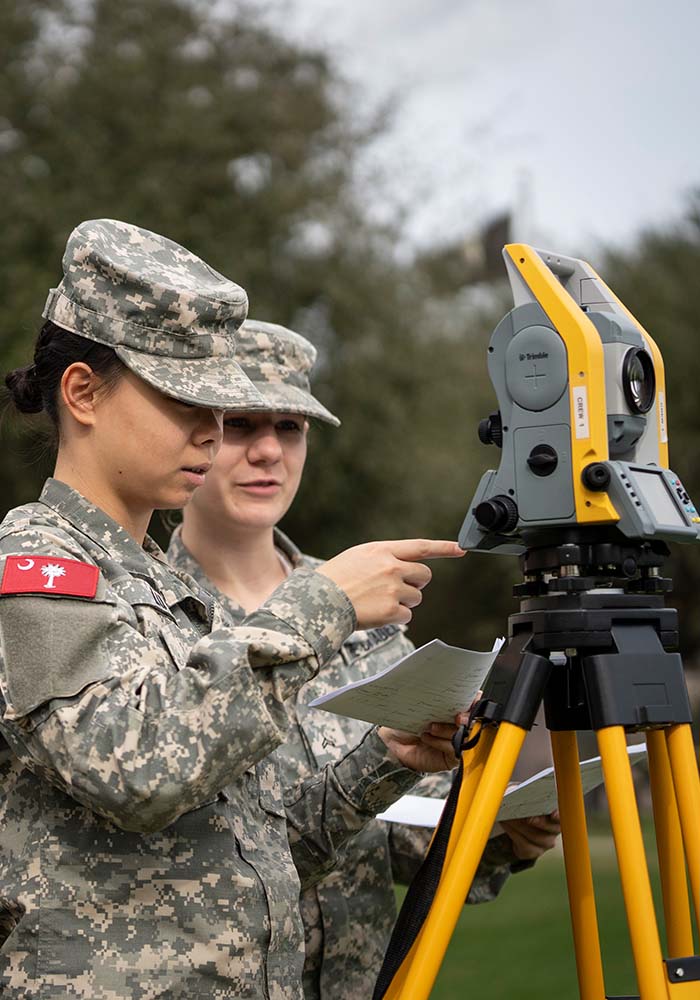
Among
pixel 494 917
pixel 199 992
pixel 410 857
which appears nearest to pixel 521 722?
pixel 199 992

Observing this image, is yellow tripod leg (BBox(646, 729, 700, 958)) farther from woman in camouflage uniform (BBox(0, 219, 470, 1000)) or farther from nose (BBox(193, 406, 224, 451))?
nose (BBox(193, 406, 224, 451))

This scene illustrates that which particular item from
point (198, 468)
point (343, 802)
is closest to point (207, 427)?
point (198, 468)

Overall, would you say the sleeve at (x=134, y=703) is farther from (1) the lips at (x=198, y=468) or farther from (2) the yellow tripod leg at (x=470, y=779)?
(2) the yellow tripod leg at (x=470, y=779)

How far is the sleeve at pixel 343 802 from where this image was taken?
2576 mm

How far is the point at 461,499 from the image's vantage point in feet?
58.8

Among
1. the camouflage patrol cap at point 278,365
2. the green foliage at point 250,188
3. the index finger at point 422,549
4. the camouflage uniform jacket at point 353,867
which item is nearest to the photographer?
the index finger at point 422,549

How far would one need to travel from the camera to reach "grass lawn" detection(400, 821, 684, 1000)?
6.66 metres

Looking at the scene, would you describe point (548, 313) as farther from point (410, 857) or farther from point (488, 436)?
point (410, 857)

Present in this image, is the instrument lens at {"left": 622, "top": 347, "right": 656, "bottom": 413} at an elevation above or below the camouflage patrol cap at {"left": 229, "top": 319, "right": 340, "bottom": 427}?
A: below

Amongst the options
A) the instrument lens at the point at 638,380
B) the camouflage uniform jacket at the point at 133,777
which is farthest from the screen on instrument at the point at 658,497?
the camouflage uniform jacket at the point at 133,777

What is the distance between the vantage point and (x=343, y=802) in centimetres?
258

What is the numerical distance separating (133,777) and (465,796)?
0.67 meters

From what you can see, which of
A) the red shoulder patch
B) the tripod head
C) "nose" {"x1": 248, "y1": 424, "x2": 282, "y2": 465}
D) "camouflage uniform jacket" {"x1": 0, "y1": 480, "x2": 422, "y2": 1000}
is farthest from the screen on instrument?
"nose" {"x1": 248, "y1": 424, "x2": 282, "y2": 465}

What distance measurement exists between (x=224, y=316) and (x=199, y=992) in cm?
108
